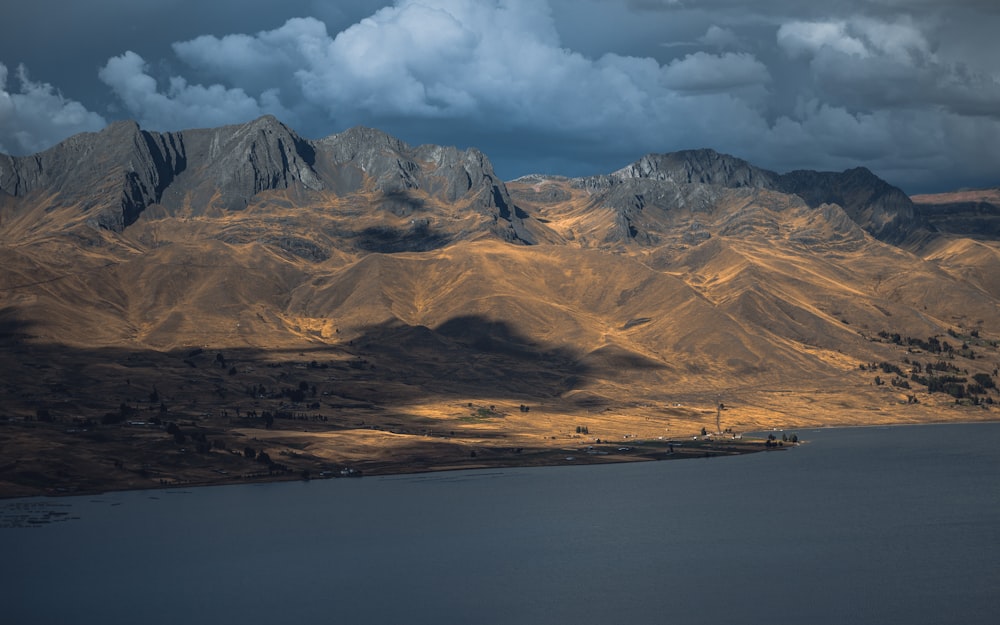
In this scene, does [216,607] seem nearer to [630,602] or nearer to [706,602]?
[630,602]

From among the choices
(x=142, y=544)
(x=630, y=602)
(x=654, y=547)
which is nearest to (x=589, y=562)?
(x=654, y=547)

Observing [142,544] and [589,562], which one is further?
[142,544]

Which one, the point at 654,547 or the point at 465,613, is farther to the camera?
the point at 654,547

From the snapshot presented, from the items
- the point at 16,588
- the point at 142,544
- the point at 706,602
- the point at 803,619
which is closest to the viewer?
the point at 803,619

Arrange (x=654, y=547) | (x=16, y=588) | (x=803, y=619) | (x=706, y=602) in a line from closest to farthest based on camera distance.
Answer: (x=803, y=619) < (x=706, y=602) < (x=16, y=588) < (x=654, y=547)

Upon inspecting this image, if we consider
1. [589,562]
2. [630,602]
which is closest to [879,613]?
[630,602]

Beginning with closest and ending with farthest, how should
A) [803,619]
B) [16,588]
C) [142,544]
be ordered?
[803,619], [16,588], [142,544]

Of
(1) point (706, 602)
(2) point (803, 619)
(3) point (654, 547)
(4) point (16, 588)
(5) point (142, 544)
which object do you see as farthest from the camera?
(5) point (142, 544)

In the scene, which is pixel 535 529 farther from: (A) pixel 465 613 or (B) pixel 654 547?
(A) pixel 465 613
